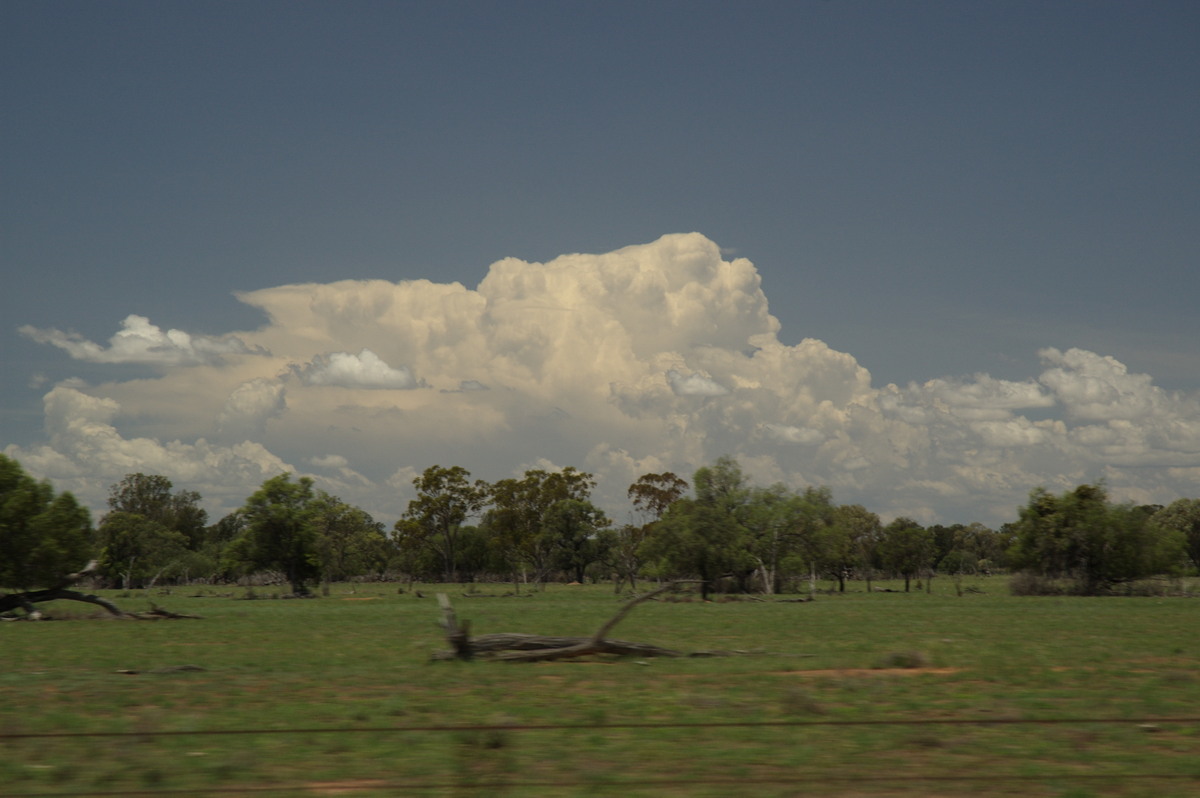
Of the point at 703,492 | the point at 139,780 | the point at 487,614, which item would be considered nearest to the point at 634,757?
the point at 139,780

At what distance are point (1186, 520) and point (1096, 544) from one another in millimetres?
68596

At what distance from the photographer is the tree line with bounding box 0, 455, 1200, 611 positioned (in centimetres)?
4447

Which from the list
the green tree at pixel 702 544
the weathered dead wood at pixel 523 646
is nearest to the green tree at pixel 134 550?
the green tree at pixel 702 544

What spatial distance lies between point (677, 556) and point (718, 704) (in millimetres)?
51690

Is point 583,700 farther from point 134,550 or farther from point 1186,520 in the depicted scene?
point 1186,520

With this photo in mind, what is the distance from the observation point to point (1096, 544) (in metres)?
68.1

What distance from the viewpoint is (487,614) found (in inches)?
1774

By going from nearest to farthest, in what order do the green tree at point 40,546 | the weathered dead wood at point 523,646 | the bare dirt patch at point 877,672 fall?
the bare dirt patch at point 877,672 < the weathered dead wood at point 523,646 < the green tree at point 40,546

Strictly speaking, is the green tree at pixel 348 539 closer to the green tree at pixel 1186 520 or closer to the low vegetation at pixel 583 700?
the low vegetation at pixel 583 700

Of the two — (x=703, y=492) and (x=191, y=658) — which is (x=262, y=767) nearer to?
(x=191, y=658)

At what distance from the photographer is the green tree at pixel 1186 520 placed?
403 ft

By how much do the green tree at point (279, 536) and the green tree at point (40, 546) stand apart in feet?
109

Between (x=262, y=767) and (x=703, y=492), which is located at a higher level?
(x=703, y=492)

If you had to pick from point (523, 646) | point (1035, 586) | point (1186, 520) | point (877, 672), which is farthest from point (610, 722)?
point (1186, 520)
